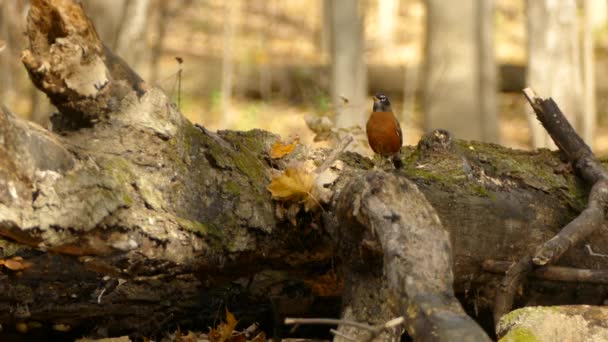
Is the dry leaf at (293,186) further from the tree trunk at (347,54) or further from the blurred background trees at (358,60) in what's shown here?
the tree trunk at (347,54)

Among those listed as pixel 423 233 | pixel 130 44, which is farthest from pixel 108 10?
pixel 423 233

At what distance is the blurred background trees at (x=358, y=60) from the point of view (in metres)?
12.4

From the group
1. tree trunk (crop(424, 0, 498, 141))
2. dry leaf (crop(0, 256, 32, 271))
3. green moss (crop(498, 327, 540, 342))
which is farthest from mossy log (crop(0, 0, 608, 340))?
tree trunk (crop(424, 0, 498, 141))

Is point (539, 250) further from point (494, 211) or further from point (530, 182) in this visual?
point (530, 182)

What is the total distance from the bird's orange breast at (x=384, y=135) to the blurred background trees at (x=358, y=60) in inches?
97.1

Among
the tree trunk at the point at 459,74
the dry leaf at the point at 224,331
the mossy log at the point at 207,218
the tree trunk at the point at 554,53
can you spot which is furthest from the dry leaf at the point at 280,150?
the tree trunk at the point at 459,74

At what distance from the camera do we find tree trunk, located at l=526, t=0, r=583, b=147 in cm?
1405

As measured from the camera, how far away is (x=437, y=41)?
15078mm

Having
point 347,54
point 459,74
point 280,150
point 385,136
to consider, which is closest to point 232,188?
point 280,150

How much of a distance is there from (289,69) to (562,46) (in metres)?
7.93

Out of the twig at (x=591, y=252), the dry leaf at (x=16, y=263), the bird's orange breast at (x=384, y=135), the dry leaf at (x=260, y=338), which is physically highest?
the bird's orange breast at (x=384, y=135)

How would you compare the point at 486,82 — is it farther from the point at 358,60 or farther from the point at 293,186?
the point at 293,186

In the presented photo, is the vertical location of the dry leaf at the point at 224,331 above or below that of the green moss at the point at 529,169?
below

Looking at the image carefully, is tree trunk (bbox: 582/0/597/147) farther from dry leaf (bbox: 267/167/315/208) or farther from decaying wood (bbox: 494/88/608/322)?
dry leaf (bbox: 267/167/315/208)
